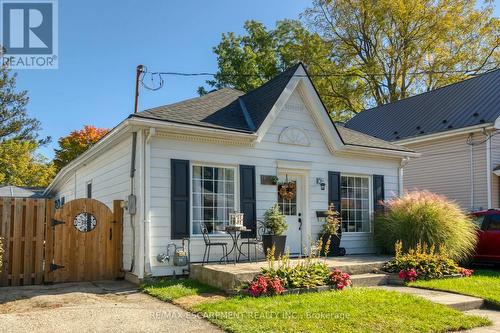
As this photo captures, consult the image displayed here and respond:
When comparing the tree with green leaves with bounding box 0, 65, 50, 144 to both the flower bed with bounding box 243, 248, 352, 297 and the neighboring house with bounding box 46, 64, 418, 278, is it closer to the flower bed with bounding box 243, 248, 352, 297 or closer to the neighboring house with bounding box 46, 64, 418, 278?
the neighboring house with bounding box 46, 64, 418, 278

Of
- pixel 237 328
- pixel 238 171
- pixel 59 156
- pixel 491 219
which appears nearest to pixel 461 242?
pixel 491 219

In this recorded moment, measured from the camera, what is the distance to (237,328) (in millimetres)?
5707

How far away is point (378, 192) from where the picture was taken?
13.0 meters

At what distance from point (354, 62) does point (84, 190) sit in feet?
69.0

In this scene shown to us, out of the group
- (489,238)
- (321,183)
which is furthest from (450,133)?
(321,183)

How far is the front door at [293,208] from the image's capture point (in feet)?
37.4

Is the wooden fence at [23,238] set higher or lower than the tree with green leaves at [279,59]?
lower

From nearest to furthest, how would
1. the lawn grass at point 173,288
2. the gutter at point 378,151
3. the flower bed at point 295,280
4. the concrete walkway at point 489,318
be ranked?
the concrete walkway at point 489,318
the flower bed at point 295,280
the lawn grass at point 173,288
the gutter at point 378,151

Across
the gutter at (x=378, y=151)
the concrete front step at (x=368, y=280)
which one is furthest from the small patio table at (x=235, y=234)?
the gutter at (x=378, y=151)

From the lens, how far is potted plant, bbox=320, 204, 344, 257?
11477 millimetres

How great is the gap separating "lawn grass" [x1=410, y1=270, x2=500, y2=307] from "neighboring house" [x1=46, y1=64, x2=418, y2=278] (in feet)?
10.8

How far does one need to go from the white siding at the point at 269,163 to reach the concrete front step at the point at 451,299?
362cm

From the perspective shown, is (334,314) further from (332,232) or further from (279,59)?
(279,59)

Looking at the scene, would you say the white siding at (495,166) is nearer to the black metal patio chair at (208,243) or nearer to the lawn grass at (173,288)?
the black metal patio chair at (208,243)
